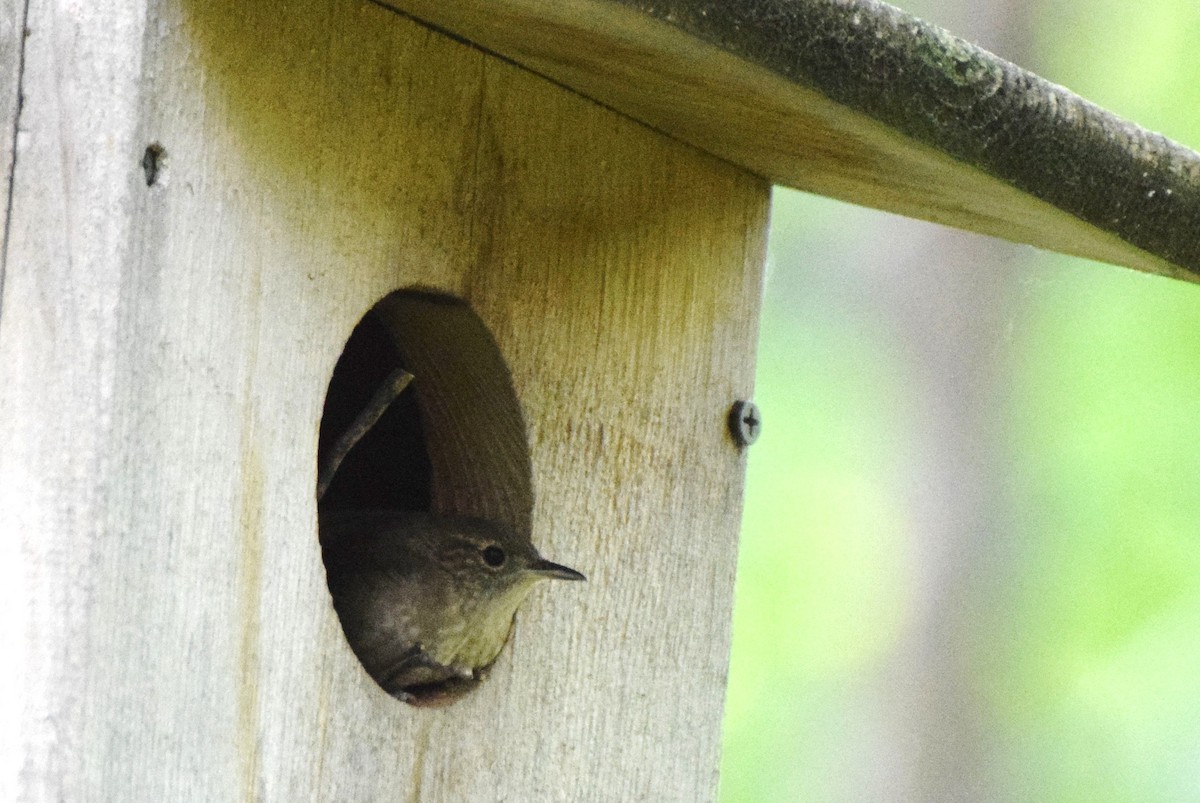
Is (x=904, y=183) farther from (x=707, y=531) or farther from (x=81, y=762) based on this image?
(x=81, y=762)

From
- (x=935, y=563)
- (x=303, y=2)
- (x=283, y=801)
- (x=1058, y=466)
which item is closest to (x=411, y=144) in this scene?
(x=303, y=2)

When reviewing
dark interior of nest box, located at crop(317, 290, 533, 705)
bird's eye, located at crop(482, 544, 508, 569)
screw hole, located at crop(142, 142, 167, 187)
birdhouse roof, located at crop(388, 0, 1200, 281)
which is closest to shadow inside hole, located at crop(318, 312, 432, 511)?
dark interior of nest box, located at crop(317, 290, 533, 705)

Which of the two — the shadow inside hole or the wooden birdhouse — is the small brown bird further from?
the shadow inside hole

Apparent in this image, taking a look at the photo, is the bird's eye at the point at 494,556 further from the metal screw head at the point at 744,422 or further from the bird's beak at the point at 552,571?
the metal screw head at the point at 744,422

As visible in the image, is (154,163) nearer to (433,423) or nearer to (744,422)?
(433,423)

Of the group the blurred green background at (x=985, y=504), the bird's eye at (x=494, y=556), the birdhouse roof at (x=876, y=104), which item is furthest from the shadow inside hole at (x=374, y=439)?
the blurred green background at (x=985, y=504)
